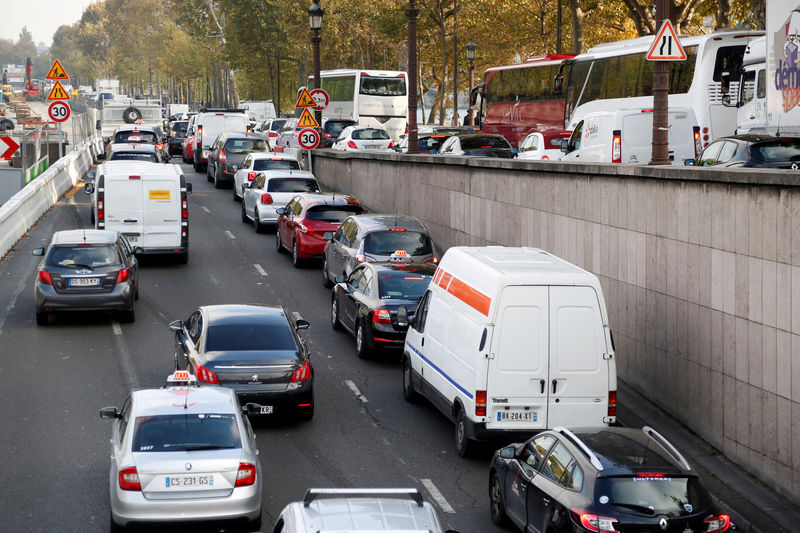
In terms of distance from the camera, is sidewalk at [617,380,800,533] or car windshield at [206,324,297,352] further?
car windshield at [206,324,297,352]

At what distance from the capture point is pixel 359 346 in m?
19.1

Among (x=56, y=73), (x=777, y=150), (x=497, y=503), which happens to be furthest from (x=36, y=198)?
(x=497, y=503)

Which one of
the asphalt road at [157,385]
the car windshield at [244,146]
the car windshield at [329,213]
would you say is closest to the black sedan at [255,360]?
the asphalt road at [157,385]

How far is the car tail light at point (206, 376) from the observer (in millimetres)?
14469

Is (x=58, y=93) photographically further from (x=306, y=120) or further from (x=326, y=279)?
(x=326, y=279)

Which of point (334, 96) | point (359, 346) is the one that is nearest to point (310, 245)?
point (359, 346)

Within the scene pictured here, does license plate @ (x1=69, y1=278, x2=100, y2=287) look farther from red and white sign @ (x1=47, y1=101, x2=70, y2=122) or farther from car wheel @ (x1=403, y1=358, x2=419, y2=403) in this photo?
red and white sign @ (x1=47, y1=101, x2=70, y2=122)

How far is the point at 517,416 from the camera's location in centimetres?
1316

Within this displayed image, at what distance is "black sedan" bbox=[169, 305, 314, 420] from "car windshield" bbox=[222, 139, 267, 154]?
85.6 ft

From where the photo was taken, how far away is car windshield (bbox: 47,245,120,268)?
2058 cm

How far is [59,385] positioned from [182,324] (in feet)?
6.67

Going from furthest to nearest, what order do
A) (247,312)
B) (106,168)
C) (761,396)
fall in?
(106,168) < (247,312) < (761,396)

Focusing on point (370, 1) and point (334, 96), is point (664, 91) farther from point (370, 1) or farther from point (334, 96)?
point (370, 1)

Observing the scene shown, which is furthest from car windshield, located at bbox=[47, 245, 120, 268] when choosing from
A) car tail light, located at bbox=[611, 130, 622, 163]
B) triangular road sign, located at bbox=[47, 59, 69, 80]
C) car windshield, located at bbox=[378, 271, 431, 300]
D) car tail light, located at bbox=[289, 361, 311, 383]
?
triangular road sign, located at bbox=[47, 59, 69, 80]
